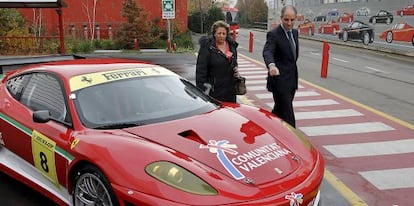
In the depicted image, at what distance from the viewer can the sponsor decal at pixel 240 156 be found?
9.91ft

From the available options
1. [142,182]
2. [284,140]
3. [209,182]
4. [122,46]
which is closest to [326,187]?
[284,140]

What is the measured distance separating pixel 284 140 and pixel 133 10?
20811 mm

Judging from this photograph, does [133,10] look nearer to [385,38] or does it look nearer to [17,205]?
[385,38]

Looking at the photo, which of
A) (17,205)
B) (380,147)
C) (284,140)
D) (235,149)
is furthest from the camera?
(380,147)

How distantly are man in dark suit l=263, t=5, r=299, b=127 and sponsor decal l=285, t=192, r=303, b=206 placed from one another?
8.11ft

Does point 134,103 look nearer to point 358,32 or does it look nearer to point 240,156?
point 240,156

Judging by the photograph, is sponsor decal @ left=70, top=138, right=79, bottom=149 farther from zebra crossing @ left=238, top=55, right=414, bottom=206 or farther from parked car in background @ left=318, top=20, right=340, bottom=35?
parked car in background @ left=318, top=20, right=340, bottom=35

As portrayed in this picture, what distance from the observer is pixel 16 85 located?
459 cm

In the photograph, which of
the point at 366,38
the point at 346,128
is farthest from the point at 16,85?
the point at 366,38

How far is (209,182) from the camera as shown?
283 centimetres

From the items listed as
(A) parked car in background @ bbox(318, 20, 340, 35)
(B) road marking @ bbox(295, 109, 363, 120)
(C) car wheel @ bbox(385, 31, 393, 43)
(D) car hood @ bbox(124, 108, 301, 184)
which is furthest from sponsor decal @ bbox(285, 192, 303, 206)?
(A) parked car in background @ bbox(318, 20, 340, 35)

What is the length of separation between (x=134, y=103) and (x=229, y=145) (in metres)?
1.01

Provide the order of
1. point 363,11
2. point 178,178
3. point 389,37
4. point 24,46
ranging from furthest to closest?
point 363,11
point 389,37
point 24,46
point 178,178

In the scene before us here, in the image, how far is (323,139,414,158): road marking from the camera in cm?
555
